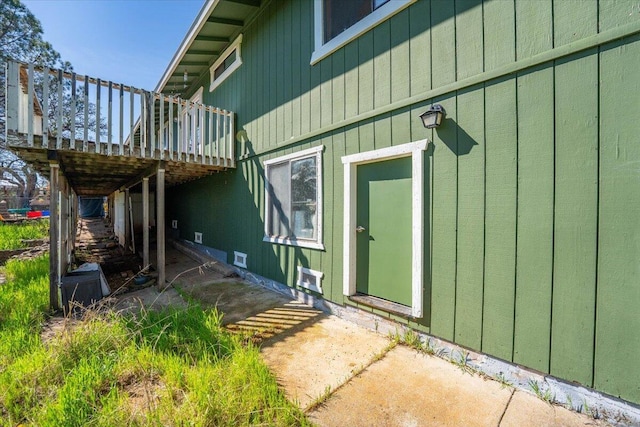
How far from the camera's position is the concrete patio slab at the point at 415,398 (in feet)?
6.03

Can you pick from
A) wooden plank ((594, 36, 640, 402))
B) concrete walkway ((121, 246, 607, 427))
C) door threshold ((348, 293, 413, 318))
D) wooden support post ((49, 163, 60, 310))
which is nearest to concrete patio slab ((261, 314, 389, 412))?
concrete walkway ((121, 246, 607, 427))

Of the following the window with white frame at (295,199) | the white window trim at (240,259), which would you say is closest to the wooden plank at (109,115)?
the window with white frame at (295,199)

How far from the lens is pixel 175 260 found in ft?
23.9

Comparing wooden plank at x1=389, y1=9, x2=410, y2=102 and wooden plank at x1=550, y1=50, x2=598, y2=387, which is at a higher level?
wooden plank at x1=389, y1=9, x2=410, y2=102

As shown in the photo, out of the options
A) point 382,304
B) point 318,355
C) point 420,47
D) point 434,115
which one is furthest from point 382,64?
point 318,355

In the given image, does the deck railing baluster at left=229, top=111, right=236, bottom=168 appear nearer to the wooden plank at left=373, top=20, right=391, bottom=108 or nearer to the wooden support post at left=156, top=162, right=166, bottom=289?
the wooden support post at left=156, top=162, right=166, bottom=289

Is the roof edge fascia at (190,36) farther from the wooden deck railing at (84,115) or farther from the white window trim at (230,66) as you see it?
the wooden deck railing at (84,115)

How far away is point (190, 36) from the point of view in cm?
576

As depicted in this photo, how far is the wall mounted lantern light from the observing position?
8.46 ft

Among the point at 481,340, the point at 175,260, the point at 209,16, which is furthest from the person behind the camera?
the point at 175,260

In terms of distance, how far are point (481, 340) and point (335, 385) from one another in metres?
1.28

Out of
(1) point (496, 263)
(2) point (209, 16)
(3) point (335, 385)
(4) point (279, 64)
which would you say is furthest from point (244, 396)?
(2) point (209, 16)

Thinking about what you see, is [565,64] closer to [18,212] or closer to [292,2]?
[292,2]

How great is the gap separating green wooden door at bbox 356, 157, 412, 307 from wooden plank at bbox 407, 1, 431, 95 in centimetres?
77
